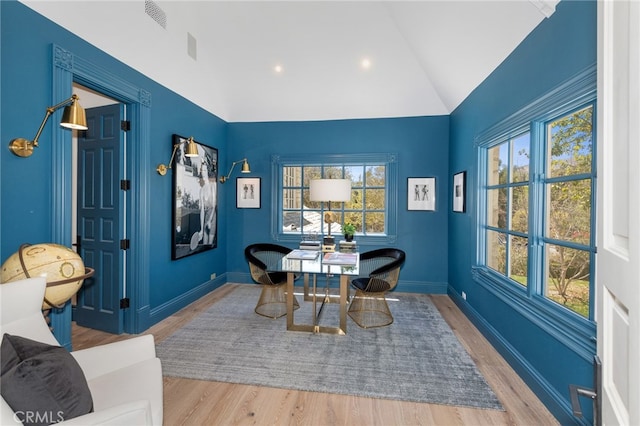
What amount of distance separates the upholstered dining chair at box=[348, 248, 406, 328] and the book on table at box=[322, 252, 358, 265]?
0.26m

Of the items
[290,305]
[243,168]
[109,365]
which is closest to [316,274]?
[290,305]

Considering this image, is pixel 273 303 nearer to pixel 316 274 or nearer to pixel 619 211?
pixel 316 274

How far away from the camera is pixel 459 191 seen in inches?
155

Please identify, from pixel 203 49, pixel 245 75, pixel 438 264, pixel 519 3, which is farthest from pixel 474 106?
pixel 203 49

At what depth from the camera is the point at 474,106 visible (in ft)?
11.3

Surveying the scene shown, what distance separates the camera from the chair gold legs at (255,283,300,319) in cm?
358

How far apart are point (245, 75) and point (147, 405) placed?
422 cm

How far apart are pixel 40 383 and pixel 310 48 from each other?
407cm

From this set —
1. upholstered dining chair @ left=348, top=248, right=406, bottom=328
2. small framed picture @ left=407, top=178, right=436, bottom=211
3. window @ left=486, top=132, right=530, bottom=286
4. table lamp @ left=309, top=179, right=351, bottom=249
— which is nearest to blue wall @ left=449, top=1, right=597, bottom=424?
window @ left=486, top=132, right=530, bottom=286

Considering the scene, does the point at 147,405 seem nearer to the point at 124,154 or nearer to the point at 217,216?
the point at 124,154

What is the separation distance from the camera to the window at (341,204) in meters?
4.68

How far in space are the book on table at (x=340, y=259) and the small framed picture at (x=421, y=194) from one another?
160cm

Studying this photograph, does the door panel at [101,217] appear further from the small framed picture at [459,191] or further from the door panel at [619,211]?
the small framed picture at [459,191]

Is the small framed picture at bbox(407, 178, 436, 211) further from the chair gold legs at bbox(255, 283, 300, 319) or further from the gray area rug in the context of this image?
the chair gold legs at bbox(255, 283, 300, 319)
